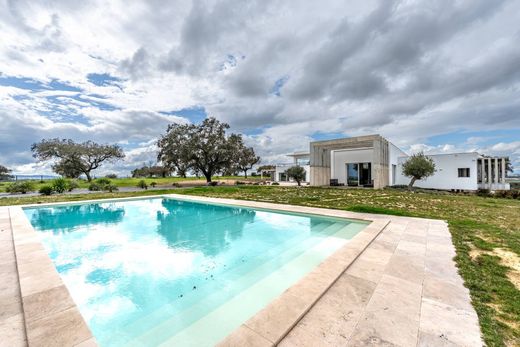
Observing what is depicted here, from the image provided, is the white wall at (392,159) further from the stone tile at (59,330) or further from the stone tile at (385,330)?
the stone tile at (59,330)

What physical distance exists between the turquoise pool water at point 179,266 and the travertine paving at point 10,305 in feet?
2.07

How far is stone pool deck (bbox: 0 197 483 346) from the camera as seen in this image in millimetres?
1823

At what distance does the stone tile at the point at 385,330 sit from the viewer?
1.77 m

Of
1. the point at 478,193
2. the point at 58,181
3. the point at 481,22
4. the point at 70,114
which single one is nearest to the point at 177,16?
the point at 481,22

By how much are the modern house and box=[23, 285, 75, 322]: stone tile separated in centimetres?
1946

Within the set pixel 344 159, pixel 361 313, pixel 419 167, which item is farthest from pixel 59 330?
pixel 344 159

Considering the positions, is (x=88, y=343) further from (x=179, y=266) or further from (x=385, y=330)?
(x=385, y=330)

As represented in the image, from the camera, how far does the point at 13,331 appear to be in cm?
198

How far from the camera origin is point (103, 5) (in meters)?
7.05

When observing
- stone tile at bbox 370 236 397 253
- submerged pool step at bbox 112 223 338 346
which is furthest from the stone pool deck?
submerged pool step at bbox 112 223 338 346

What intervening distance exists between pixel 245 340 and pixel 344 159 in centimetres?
2272

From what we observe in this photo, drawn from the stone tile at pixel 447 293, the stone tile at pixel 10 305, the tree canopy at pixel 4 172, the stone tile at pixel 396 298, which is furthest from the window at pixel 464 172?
the tree canopy at pixel 4 172

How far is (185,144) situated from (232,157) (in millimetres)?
6215

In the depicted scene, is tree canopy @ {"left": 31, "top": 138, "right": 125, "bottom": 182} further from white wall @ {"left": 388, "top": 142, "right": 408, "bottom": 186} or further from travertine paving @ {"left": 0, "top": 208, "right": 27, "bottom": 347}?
white wall @ {"left": 388, "top": 142, "right": 408, "bottom": 186}
